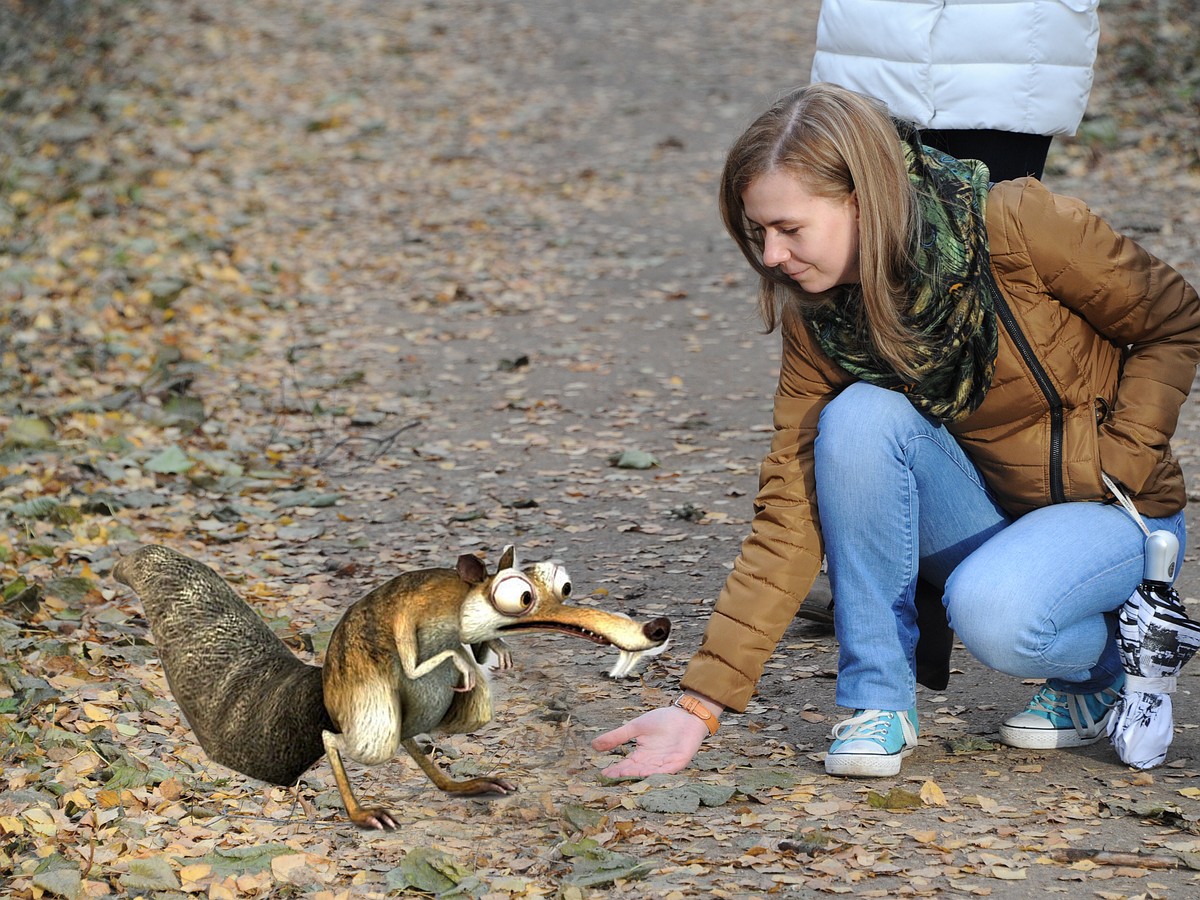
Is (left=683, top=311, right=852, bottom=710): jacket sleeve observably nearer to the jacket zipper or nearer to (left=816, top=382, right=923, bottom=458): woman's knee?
(left=816, top=382, right=923, bottom=458): woman's knee

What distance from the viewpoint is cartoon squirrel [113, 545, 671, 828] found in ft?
6.18

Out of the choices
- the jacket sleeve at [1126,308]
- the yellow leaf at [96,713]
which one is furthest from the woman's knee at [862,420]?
the yellow leaf at [96,713]

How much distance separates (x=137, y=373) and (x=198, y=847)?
4246 mm

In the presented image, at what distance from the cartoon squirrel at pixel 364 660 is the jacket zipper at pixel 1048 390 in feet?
4.59

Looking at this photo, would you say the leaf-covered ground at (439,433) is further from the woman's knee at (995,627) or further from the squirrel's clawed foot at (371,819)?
the squirrel's clawed foot at (371,819)

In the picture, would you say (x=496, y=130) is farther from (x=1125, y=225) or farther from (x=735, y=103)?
(x=1125, y=225)

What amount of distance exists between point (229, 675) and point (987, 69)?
284 centimetres

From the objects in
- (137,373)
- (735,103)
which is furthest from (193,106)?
(137,373)

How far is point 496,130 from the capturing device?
486 inches

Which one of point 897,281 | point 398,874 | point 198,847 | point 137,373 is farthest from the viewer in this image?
point 137,373

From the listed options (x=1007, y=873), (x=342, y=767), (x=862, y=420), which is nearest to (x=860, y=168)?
(x=862, y=420)

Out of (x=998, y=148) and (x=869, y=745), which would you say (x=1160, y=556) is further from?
(x=998, y=148)

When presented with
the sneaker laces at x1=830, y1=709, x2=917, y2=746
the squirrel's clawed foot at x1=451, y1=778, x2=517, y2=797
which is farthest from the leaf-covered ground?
the squirrel's clawed foot at x1=451, y1=778, x2=517, y2=797

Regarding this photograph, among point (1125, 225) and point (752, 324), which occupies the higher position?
point (1125, 225)
